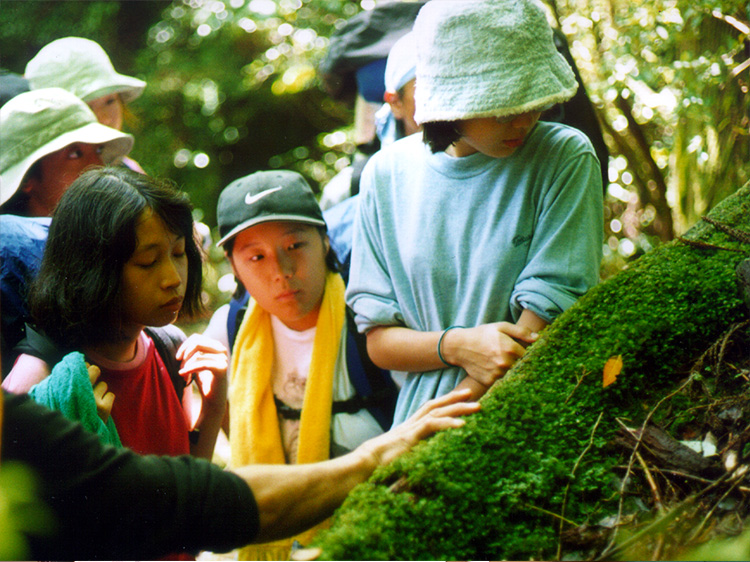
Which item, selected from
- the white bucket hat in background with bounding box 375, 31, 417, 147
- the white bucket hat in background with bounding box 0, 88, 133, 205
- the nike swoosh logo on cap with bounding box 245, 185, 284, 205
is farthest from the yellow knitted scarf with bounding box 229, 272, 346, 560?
the white bucket hat in background with bounding box 0, 88, 133, 205

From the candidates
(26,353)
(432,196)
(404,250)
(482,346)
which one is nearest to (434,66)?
(432,196)

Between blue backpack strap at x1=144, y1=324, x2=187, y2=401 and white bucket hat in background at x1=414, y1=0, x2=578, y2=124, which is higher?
white bucket hat in background at x1=414, y1=0, x2=578, y2=124

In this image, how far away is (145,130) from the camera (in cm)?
407

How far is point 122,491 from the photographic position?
4.21ft

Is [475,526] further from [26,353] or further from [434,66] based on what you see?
[26,353]

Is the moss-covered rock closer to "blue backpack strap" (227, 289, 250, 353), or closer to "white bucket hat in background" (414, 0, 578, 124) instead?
"white bucket hat in background" (414, 0, 578, 124)

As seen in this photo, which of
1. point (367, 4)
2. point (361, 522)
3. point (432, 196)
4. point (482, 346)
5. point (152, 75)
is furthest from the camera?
point (152, 75)

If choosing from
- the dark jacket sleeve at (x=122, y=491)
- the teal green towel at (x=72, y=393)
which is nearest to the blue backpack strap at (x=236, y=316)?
the teal green towel at (x=72, y=393)

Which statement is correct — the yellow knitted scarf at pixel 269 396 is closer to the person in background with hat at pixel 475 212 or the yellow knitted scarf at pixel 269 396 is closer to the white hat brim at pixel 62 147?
the person in background with hat at pixel 475 212

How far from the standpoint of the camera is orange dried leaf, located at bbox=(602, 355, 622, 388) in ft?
4.95

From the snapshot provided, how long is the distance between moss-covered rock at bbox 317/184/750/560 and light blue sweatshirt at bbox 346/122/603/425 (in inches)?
6.2

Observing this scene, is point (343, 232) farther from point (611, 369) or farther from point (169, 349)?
point (611, 369)

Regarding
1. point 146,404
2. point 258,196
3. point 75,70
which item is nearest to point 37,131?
point 75,70

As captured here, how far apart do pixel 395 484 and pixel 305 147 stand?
10.1 feet
